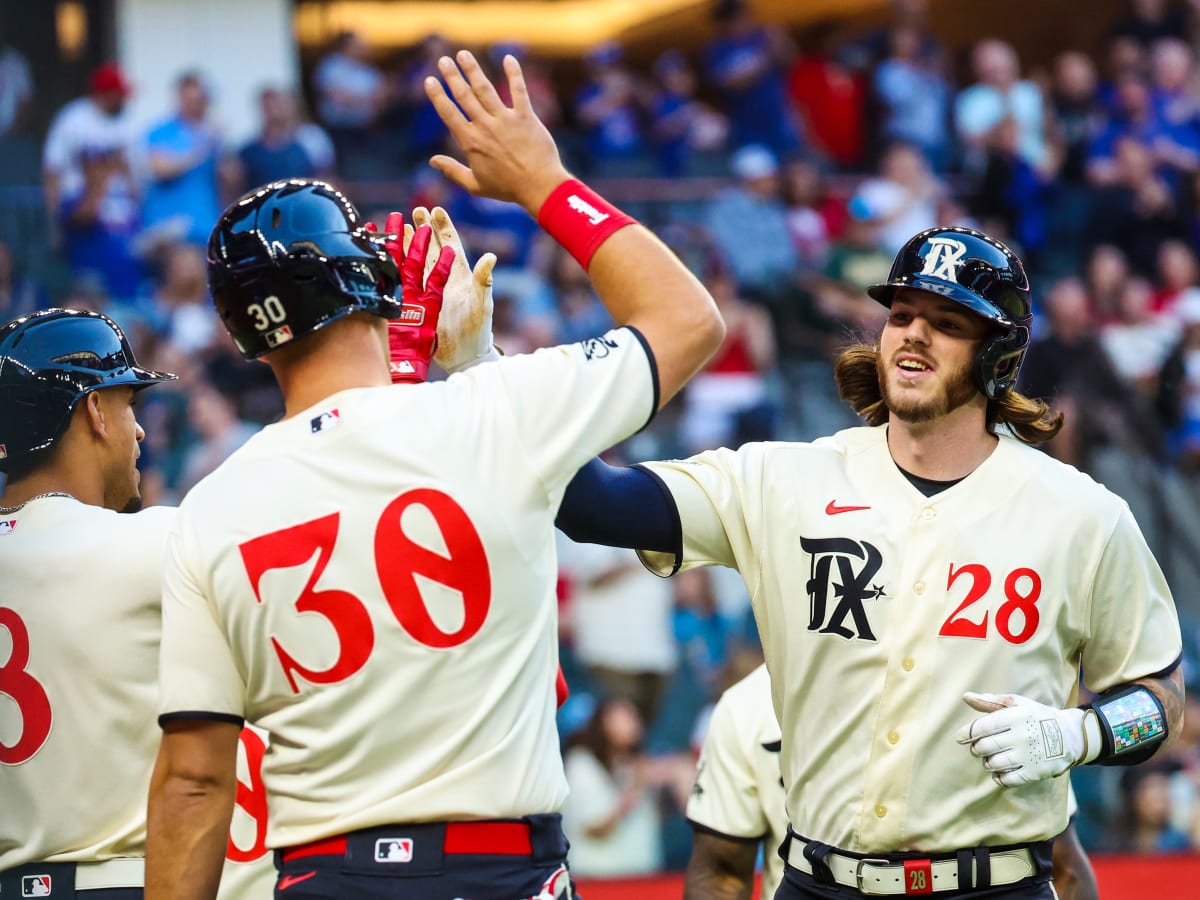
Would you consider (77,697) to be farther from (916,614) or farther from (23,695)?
(916,614)

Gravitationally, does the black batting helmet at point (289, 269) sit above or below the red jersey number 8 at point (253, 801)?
above

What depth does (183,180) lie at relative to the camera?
12.0 m

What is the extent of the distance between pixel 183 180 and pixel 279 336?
915 cm

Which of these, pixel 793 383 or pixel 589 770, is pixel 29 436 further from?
pixel 793 383

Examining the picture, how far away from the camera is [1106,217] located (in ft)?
44.7

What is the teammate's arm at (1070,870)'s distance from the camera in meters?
5.05

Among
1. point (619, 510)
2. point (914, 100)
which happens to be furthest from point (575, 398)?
point (914, 100)

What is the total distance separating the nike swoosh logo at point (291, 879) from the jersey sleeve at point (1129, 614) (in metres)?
2.15

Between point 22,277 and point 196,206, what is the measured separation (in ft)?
4.18

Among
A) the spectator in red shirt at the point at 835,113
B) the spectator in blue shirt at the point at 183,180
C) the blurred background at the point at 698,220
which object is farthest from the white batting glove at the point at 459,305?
the spectator in red shirt at the point at 835,113

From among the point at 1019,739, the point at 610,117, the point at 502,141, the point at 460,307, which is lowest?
the point at 1019,739

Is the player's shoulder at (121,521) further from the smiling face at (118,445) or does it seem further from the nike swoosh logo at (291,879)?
the nike swoosh logo at (291,879)

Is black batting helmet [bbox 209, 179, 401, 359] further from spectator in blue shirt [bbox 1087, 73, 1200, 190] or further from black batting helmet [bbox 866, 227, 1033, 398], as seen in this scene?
spectator in blue shirt [bbox 1087, 73, 1200, 190]

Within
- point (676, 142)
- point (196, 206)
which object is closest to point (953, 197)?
point (676, 142)
